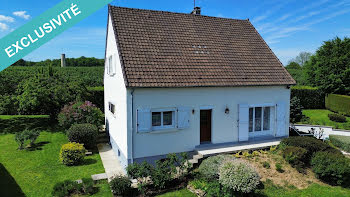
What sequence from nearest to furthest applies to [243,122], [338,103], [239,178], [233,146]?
[239,178], [233,146], [243,122], [338,103]

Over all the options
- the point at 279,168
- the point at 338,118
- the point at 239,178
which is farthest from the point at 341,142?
the point at 239,178

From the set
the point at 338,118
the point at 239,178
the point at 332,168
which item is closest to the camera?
the point at 239,178

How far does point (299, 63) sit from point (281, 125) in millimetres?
82719

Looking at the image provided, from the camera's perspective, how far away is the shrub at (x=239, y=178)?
8.58m

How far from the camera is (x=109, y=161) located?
13141 millimetres

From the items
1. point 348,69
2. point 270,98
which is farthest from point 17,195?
point 348,69

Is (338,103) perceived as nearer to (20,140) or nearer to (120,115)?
(120,115)

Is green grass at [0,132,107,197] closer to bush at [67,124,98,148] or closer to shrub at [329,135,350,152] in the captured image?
bush at [67,124,98,148]

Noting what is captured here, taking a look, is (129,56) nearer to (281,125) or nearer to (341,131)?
(281,125)

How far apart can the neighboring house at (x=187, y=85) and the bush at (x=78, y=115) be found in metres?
3.51

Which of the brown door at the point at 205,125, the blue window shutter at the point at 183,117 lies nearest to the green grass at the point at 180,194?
the blue window shutter at the point at 183,117

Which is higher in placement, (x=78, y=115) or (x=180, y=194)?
(x=78, y=115)

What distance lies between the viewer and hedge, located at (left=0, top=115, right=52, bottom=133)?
19173 millimetres

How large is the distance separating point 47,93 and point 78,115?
3.53 meters
